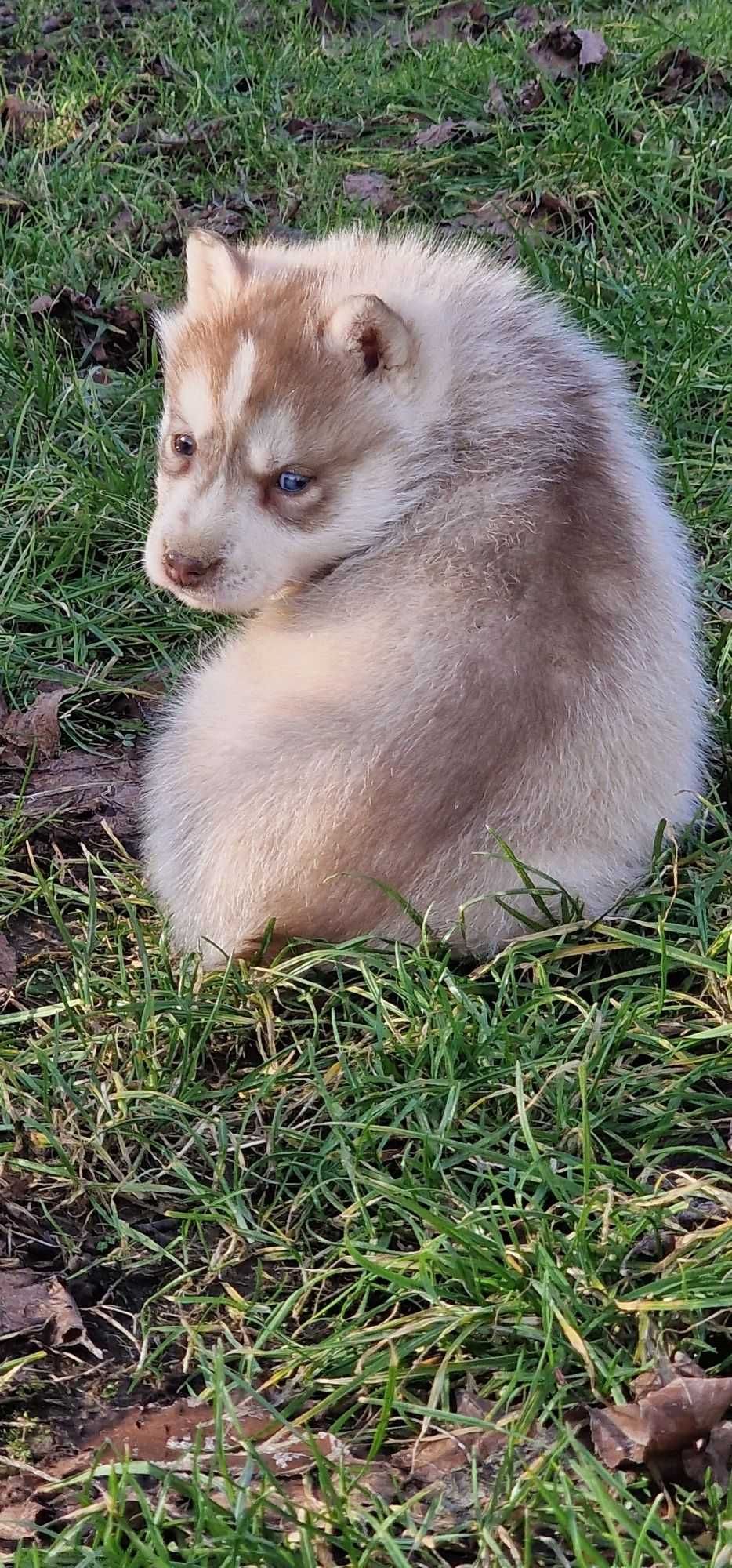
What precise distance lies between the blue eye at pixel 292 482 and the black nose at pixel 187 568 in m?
0.27

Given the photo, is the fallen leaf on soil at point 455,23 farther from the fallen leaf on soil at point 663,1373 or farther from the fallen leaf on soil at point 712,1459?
the fallen leaf on soil at point 712,1459

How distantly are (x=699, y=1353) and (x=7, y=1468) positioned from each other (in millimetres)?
1318

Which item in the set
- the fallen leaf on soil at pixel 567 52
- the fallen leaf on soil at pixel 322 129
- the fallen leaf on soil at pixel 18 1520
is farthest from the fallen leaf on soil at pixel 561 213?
the fallen leaf on soil at pixel 18 1520

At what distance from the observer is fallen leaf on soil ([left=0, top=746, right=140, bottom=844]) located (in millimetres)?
4801

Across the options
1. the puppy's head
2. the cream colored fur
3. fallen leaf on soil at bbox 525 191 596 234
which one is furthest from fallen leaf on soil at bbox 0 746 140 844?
fallen leaf on soil at bbox 525 191 596 234

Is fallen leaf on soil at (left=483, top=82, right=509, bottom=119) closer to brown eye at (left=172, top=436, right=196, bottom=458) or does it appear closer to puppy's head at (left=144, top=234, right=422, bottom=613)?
puppy's head at (left=144, top=234, right=422, bottom=613)

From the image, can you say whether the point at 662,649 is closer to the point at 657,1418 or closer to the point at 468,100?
the point at 657,1418

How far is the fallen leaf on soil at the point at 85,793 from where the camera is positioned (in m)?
4.80

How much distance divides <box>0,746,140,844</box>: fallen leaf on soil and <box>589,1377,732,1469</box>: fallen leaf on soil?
240cm

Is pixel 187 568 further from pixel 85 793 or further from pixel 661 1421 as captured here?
pixel 661 1421

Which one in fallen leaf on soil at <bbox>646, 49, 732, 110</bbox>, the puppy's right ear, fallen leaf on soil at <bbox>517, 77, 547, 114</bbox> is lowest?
the puppy's right ear

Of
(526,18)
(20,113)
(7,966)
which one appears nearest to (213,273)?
(7,966)

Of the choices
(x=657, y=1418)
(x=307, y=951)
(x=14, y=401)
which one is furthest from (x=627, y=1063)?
(x=14, y=401)

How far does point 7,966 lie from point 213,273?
2019mm
